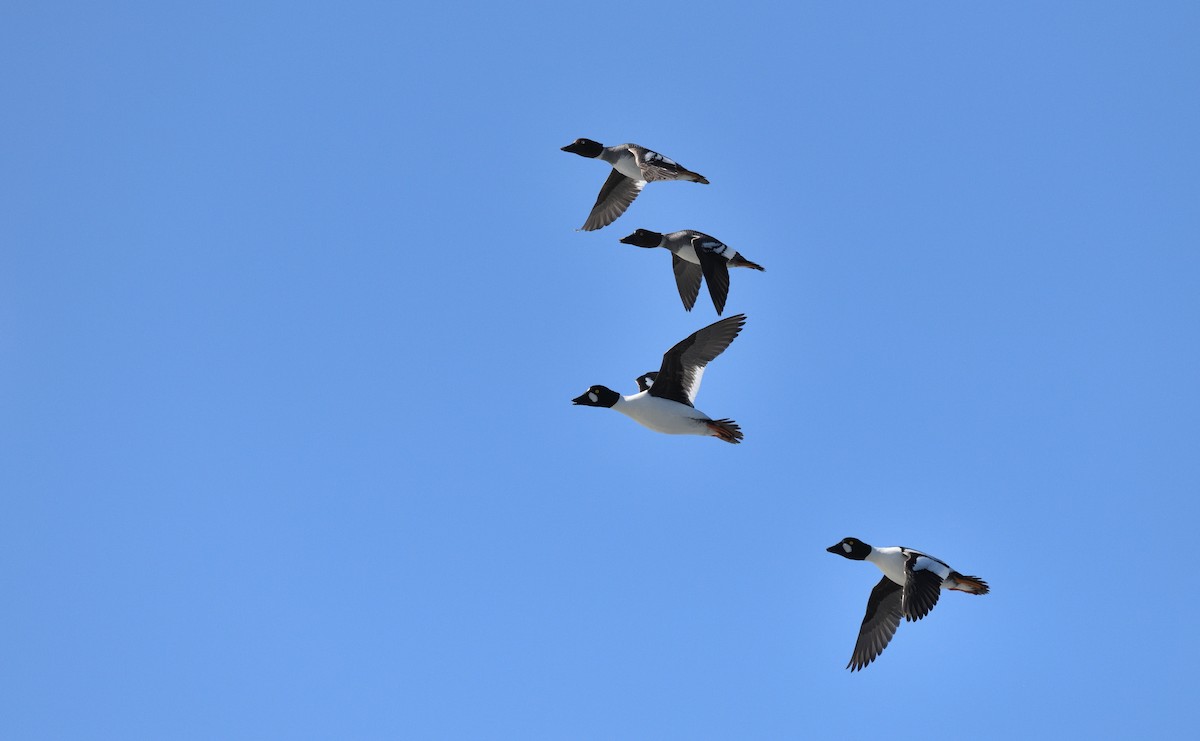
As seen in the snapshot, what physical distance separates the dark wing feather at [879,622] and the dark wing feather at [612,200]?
25.3 feet

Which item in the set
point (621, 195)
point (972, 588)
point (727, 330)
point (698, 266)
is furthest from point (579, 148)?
point (972, 588)

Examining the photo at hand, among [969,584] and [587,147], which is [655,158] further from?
[969,584]

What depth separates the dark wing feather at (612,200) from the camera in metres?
24.1

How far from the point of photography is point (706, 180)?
21.3 m

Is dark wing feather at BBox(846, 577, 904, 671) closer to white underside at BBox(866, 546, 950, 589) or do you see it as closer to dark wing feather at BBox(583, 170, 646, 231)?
white underside at BBox(866, 546, 950, 589)

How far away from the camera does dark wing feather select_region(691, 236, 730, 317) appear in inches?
779

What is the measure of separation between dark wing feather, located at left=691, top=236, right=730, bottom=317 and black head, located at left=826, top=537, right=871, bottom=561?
148 inches

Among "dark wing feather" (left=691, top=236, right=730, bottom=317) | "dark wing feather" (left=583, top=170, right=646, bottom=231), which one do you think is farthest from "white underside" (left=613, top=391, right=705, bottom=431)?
"dark wing feather" (left=583, top=170, right=646, bottom=231)

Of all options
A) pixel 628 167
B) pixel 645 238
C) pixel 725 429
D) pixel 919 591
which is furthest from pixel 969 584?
pixel 628 167

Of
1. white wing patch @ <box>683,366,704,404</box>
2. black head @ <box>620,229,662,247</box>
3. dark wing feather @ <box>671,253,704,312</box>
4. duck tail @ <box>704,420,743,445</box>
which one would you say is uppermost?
black head @ <box>620,229,662,247</box>

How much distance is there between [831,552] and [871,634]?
1.26 m

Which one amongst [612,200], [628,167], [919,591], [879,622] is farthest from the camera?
[612,200]

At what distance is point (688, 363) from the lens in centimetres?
1958

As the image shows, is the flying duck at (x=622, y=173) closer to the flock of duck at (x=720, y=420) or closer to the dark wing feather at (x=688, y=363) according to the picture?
the flock of duck at (x=720, y=420)
